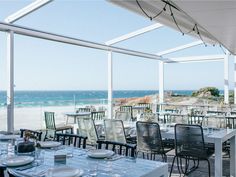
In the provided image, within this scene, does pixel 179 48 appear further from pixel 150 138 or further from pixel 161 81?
pixel 150 138

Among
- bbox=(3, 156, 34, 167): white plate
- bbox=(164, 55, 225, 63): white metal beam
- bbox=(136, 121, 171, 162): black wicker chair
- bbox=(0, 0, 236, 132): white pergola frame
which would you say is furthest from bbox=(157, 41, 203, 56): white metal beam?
bbox=(3, 156, 34, 167): white plate

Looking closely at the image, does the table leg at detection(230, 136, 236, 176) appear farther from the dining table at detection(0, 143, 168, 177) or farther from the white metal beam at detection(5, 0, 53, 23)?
the white metal beam at detection(5, 0, 53, 23)

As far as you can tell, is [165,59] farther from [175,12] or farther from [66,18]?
[66,18]

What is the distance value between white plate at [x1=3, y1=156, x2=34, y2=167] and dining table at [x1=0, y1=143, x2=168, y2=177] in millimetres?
29

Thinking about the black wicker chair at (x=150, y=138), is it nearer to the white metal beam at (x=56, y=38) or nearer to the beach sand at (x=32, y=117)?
the white metal beam at (x=56, y=38)

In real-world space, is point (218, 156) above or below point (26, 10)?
below

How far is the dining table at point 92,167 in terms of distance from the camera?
77.7 inches

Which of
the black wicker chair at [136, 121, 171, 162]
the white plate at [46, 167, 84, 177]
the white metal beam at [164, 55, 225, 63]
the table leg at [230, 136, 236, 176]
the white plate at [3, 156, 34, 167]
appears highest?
the white metal beam at [164, 55, 225, 63]

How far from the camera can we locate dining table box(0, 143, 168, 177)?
197cm

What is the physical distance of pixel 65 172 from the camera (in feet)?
6.41

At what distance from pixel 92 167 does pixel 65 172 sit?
→ 256 mm

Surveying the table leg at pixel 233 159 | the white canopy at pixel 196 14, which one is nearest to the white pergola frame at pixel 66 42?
the white canopy at pixel 196 14

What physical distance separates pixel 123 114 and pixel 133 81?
97.0ft

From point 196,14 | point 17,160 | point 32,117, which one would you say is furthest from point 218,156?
point 32,117
